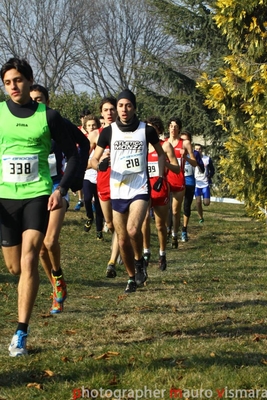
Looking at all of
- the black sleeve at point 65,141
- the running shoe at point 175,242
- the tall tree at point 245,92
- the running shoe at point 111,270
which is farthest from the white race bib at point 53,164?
the running shoe at point 175,242

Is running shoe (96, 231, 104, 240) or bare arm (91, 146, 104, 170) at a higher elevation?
bare arm (91, 146, 104, 170)

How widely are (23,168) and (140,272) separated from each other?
3.36 m

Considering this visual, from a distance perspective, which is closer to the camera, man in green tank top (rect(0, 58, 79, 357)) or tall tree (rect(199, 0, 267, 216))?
man in green tank top (rect(0, 58, 79, 357))

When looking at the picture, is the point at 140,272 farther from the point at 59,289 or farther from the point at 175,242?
the point at 175,242

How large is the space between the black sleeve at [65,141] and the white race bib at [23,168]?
23 cm

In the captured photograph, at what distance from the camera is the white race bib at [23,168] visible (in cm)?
589

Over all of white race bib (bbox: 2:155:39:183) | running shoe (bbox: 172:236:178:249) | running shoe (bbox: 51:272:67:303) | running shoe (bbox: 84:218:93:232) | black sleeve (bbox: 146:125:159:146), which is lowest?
running shoe (bbox: 172:236:178:249)

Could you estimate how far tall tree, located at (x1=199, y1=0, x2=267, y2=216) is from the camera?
46.9ft

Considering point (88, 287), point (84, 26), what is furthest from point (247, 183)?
point (84, 26)

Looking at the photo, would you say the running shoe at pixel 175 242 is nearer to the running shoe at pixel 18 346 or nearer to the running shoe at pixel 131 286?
the running shoe at pixel 131 286

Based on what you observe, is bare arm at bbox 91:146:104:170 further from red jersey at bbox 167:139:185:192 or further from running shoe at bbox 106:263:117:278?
red jersey at bbox 167:139:185:192

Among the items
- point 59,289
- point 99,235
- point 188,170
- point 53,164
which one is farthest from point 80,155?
point 188,170

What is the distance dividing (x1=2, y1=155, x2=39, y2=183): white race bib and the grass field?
1.28 meters

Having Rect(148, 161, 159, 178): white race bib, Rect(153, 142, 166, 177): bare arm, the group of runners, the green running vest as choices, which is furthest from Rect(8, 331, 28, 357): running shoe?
Rect(148, 161, 159, 178): white race bib
